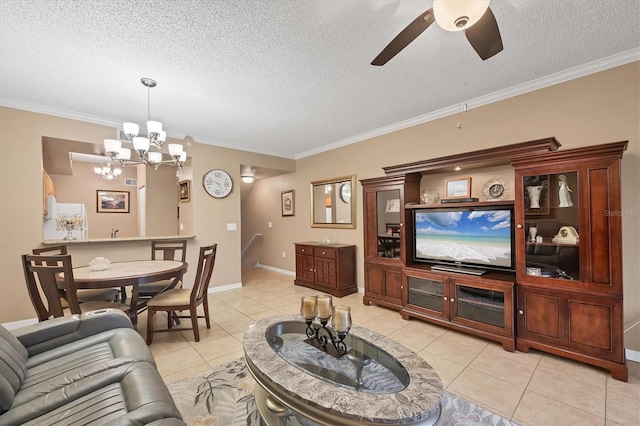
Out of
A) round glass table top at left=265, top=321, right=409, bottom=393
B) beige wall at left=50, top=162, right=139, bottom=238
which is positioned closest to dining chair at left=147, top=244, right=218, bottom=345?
round glass table top at left=265, top=321, right=409, bottom=393

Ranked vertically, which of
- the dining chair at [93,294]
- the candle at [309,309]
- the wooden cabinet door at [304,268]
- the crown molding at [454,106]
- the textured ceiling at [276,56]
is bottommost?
the wooden cabinet door at [304,268]

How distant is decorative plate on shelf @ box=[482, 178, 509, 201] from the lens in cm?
292

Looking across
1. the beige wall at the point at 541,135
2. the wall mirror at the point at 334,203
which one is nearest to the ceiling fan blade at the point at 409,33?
the beige wall at the point at 541,135

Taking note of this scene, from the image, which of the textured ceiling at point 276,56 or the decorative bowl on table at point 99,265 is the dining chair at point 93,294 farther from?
the textured ceiling at point 276,56

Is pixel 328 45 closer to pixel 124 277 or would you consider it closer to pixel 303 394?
pixel 303 394

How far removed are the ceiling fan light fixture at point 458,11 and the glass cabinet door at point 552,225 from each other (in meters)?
1.81

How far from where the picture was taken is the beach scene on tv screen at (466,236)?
275 cm

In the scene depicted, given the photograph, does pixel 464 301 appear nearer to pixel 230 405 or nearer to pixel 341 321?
pixel 341 321

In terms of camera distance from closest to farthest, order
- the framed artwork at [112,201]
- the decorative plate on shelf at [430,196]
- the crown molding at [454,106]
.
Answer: the crown molding at [454,106] < the decorative plate on shelf at [430,196] < the framed artwork at [112,201]

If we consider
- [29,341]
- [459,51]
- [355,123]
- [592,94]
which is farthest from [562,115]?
[29,341]

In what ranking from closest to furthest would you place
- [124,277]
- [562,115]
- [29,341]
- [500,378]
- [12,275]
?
[29,341]
[500,378]
[124,277]
[562,115]
[12,275]

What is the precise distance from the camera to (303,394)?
1.16m

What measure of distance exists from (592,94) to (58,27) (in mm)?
4457

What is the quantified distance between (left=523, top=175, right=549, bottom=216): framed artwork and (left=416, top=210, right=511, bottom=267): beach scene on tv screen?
223 mm
